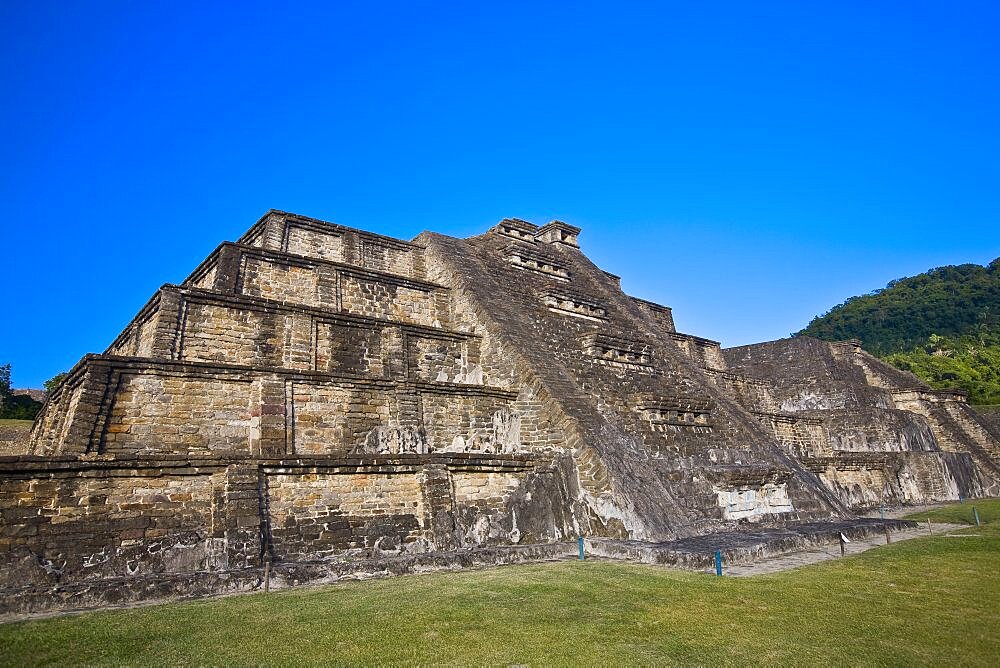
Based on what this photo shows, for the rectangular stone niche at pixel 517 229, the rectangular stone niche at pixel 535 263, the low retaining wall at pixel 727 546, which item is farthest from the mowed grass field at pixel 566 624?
the rectangular stone niche at pixel 517 229

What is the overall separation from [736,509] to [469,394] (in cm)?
533

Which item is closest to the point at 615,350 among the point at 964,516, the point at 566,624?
the point at 964,516

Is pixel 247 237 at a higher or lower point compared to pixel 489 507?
higher

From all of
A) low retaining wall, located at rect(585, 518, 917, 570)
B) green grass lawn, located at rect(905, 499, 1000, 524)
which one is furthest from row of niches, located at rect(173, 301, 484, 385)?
green grass lawn, located at rect(905, 499, 1000, 524)

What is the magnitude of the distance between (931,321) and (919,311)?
2.20 m

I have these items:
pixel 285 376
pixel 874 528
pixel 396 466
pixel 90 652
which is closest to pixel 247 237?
pixel 285 376

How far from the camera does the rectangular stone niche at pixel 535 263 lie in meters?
16.5

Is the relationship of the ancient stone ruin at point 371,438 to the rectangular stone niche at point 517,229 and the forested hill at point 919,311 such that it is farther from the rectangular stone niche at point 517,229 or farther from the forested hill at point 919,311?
the forested hill at point 919,311

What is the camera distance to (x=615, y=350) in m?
13.6

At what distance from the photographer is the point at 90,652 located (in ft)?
13.3

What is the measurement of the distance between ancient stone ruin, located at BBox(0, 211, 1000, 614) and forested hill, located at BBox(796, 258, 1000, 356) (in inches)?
2149

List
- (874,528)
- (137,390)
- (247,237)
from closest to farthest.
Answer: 1. (137,390)
2. (874,528)
3. (247,237)

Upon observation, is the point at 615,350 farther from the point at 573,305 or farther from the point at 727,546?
the point at 727,546

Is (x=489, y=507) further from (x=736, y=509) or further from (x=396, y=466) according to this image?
(x=736, y=509)
